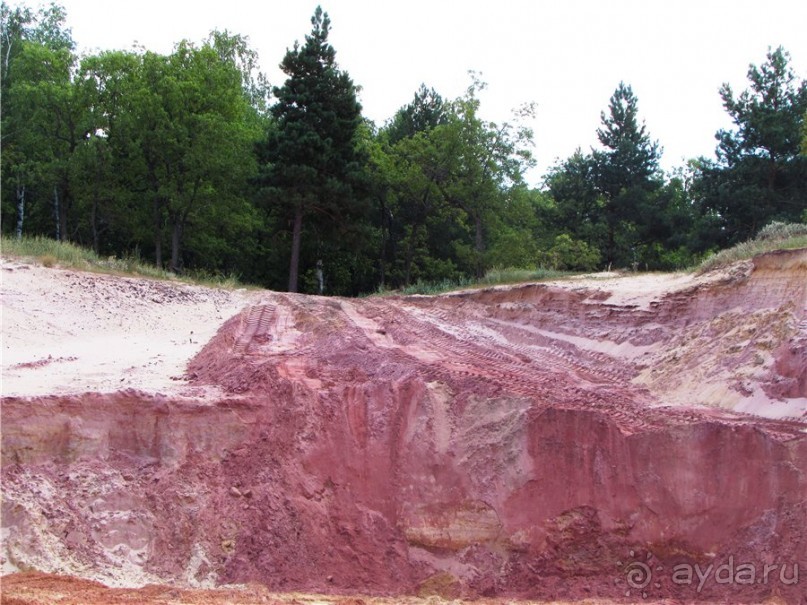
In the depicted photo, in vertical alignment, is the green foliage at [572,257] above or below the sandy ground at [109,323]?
above

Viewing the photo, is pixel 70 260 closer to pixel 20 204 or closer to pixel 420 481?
pixel 420 481

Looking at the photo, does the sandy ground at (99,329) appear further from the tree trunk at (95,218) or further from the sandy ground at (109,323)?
the tree trunk at (95,218)

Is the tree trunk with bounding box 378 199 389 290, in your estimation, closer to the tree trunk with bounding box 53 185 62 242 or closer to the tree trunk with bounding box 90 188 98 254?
the tree trunk with bounding box 90 188 98 254

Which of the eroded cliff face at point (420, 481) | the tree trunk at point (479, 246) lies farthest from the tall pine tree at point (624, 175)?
the eroded cliff face at point (420, 481)

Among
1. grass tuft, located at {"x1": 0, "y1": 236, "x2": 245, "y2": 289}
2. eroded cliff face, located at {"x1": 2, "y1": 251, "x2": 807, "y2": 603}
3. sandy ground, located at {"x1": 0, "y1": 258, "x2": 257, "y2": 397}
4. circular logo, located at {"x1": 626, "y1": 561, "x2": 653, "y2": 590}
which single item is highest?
grass tuft, located at {"x1": 0, "y1": 236, "x2": 245, "y2": 289}

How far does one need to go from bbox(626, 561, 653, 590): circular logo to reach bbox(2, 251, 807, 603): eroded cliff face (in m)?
0.02

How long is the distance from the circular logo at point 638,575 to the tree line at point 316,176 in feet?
83.9

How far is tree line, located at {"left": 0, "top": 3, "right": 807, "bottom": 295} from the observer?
32.1 m

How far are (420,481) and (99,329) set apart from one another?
8.55m

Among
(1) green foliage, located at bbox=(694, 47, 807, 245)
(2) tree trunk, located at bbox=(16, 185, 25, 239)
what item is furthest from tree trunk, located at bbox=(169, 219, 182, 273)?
(1) green foliage, located at bbox=(694, 47, 807, 245)

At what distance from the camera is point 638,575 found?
6.76 m

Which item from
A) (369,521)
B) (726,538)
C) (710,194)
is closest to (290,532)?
(369,521)

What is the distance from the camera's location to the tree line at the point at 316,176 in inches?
1264

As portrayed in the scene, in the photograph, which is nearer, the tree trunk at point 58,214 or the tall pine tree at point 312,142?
the tall pine tree at point 312,142
